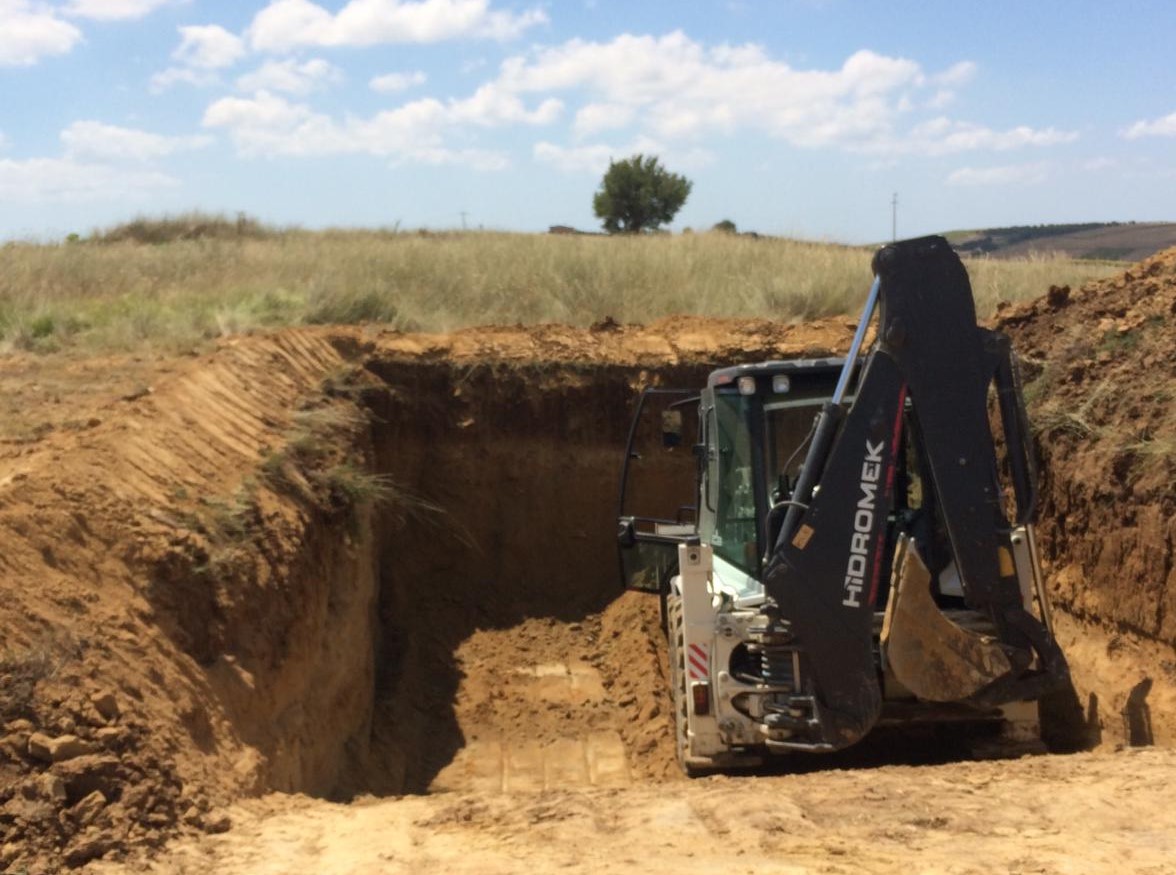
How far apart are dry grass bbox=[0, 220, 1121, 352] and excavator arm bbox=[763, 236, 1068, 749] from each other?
22.3ft

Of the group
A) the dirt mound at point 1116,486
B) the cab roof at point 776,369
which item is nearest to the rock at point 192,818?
the cab roof at point 776,369

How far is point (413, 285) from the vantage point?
16.0 metres

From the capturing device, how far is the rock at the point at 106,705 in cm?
547

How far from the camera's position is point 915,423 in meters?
6.52

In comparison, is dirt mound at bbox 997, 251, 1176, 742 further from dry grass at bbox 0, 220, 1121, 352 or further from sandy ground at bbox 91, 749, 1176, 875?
dry grass at bbox 0, 220, 1121, 352

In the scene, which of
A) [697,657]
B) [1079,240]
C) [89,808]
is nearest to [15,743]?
[89,808]

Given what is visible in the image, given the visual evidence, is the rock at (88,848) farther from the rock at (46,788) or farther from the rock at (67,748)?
the rock at (67,748)

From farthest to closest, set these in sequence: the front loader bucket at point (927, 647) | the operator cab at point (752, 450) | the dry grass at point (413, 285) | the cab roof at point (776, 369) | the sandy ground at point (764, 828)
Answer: the dry grass at point (413, 285) < the cab roof at point (776, 369) < the operator cab at point (752, 450) < the front loader bucket at point (927, 647) < the sandy ground at point (764, 828)

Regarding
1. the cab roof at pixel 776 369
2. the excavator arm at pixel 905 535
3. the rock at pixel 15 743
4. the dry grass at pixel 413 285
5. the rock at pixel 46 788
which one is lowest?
the rock at pixel 46 788

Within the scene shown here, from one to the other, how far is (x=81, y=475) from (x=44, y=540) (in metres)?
0.73

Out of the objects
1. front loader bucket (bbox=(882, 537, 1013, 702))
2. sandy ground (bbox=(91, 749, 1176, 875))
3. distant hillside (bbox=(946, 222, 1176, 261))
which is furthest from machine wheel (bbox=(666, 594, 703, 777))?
distant hillside (bbox=(946, 222, 1176, 261))

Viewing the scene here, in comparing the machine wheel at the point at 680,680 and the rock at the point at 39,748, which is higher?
the rock at the point at 39,748

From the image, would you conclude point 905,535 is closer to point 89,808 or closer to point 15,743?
point 89,808

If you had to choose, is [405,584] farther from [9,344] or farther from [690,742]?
[690,742]
